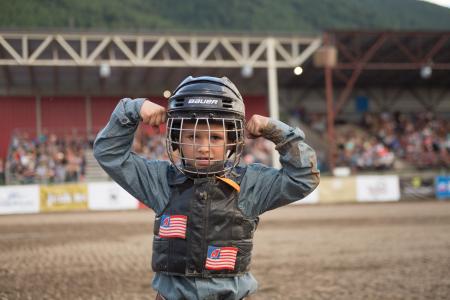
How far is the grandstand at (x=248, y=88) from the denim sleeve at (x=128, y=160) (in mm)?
16962

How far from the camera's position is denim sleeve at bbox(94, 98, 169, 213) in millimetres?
2846

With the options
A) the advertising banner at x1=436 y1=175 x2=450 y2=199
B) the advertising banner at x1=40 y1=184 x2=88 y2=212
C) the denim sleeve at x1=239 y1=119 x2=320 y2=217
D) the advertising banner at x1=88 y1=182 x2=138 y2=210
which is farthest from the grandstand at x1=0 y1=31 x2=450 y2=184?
the denim sleeve at x1=239 y1=119 x2=320 y2=217

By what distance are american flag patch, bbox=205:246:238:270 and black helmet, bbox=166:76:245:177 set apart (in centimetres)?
35

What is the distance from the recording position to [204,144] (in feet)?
Answer: 8.82

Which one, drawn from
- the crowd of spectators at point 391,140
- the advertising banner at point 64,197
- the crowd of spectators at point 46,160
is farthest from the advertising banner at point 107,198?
the crowd of spectators at point 391,140

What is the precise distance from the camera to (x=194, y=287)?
105 inches

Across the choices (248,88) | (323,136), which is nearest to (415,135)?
(323,136)

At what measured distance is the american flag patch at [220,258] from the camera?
2.67 m

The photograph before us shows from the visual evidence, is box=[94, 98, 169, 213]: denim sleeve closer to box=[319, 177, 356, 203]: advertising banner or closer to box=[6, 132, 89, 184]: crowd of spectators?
box=[6, 132, 89, 184]: crowd of spectators

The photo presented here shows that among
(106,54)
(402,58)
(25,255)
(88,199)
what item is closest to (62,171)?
(88,199)

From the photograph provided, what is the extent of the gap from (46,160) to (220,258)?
20299mm

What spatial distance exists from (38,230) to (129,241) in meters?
3.36

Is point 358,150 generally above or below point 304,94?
below

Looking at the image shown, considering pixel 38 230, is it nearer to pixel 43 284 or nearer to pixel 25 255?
pixel 25 255
